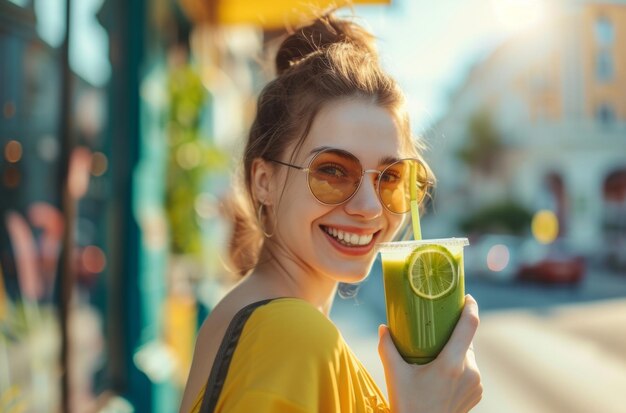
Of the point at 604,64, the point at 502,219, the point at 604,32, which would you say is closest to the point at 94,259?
the point at 502,219

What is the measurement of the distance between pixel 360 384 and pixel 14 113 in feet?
6.66

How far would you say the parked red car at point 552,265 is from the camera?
16828 mm

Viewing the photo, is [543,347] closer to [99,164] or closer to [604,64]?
[99,164]

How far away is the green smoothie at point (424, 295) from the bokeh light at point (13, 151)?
181 centimetres

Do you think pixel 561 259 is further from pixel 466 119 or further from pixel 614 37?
pixel 466 119

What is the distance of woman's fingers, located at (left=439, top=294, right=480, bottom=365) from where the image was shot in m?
1.15

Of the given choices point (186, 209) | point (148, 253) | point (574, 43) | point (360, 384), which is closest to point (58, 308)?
point (148, 253)

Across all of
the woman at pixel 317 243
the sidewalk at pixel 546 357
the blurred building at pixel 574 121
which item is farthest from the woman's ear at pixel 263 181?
the blurred building at pixel 574 121

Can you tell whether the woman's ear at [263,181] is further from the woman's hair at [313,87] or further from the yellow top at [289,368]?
the yellow top at [289,368]

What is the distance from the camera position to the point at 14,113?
8.13ft

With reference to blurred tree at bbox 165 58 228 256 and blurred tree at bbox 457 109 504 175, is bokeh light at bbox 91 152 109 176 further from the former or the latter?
blurred tree at bbox 457 109 504 175

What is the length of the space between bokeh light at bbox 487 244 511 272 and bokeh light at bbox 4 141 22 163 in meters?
17.7

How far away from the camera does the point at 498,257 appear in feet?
62.6

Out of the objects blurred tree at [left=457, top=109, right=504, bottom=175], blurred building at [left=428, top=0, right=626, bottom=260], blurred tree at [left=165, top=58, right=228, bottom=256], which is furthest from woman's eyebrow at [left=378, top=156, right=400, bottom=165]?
blurred tree at [left=457, top=109, right=504, bottom=175]
